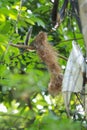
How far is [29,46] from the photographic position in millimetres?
1100

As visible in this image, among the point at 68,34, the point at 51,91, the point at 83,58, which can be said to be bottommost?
the point at 51,91

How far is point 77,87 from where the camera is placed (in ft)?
3.13

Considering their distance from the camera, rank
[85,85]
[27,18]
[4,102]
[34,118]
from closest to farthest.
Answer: [85,85] → [27,18] → [34,118] → [4,102]

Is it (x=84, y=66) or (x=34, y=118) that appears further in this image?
(x=34, y=118)

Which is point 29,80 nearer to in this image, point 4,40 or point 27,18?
point 4,40

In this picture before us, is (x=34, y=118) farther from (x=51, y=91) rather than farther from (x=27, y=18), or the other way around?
(x=51, y=91)

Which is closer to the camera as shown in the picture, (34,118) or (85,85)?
(85,85)

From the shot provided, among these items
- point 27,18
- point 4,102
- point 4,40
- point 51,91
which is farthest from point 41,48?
point 4,102

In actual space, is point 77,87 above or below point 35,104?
above

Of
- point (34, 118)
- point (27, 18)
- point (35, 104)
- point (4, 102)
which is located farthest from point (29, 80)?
point (4, 102)

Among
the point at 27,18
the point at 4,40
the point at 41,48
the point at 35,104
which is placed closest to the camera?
the point at 41,48

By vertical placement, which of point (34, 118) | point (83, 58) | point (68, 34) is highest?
point (68, 34)

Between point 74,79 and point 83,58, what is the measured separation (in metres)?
0.07

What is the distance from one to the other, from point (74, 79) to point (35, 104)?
109cm
